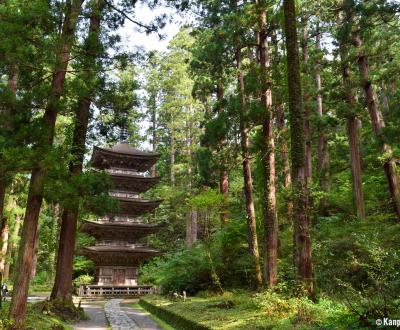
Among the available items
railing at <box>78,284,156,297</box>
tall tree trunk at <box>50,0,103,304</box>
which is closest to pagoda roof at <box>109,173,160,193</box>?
railing at <box>78,284,156,297</box>

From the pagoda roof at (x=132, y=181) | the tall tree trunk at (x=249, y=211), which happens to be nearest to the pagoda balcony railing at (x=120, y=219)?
the pagoda roof at (x=132, y=181)

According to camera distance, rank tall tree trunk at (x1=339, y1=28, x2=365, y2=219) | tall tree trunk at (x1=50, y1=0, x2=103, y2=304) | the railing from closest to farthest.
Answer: tall tree trunk at (x1=50, y1=0, x2=103, y2=304) → tall tree trunk at (x1=339, y1=28, x2=365, y2=219) → the railing

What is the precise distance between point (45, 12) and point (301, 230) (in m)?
7.83

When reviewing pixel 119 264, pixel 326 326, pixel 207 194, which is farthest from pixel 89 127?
pixel 119 264

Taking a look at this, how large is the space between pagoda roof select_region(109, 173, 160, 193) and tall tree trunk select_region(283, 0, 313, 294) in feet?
61.0

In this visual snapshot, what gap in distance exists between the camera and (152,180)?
27797 mm

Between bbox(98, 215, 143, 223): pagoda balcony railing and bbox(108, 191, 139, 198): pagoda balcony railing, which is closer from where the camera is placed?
bbox(98, 215, 143, 223): pagoda balcony railing

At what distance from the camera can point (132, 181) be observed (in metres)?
27.9

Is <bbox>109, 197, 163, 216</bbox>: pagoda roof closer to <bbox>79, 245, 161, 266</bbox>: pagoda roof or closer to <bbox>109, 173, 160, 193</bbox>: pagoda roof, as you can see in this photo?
<bbox>109, 173, 160, 193</bbox>: pagoda roof

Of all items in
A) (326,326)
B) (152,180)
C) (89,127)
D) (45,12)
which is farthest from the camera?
(152,180)

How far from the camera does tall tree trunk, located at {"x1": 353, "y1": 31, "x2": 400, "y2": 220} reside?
15.3 meters

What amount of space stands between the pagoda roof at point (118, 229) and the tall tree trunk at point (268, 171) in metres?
15.2

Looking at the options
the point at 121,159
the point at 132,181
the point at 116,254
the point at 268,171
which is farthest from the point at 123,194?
the point at 268,171

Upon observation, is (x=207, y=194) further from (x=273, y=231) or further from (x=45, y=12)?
(x=45, y=12)
